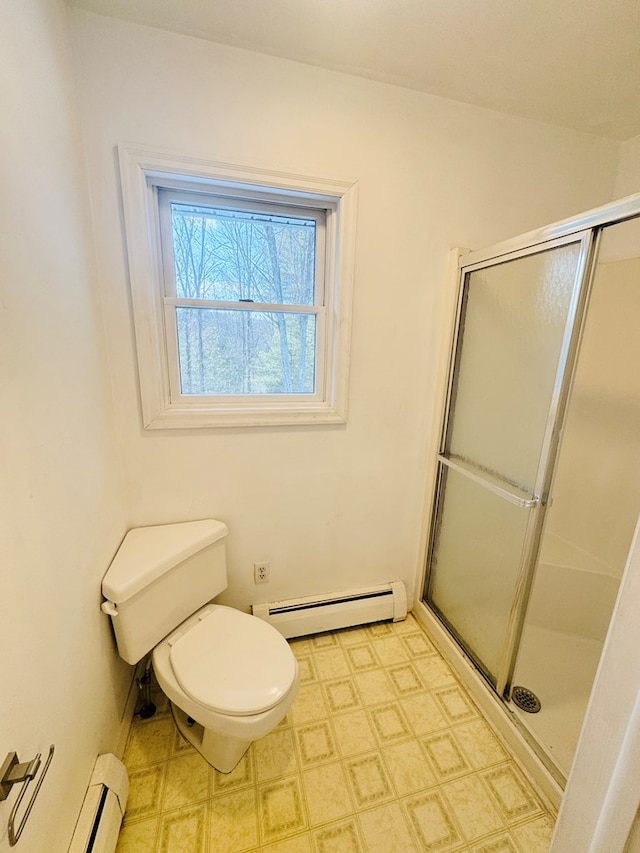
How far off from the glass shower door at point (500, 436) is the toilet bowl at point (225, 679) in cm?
86

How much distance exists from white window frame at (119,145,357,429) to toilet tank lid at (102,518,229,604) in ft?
1.33

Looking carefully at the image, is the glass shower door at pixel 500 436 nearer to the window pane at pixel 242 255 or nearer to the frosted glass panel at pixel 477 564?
the frosted glass panel at pixel 477 564

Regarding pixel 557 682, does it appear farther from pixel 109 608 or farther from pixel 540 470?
pixel 109 608

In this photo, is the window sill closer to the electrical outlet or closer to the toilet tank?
the toilet tank

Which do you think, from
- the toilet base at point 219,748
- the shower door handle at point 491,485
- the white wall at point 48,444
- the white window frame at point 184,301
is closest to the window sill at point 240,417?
the white window frame at point 184,301

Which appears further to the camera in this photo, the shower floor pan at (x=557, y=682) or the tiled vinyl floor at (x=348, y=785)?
the shower floor pan at (x=557, y=682)

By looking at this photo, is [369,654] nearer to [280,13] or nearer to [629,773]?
[629,773]

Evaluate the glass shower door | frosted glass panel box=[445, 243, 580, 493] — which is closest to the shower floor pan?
the glass shower door

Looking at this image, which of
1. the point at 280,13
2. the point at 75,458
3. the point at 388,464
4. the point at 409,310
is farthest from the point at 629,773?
the point at 280,13

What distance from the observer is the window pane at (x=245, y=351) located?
1371 millimetres

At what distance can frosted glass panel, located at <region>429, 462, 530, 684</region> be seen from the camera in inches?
52.7

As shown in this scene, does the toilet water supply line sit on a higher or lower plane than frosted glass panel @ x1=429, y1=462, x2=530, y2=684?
lower

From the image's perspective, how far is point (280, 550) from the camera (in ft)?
5.24

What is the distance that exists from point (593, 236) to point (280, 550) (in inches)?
62.8
